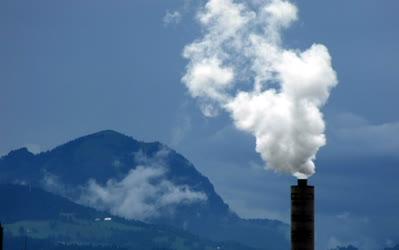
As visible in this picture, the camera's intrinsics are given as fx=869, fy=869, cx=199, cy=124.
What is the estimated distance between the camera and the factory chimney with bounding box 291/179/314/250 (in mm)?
88875

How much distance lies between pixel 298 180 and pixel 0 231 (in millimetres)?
35188

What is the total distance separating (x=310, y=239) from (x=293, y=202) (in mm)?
4165

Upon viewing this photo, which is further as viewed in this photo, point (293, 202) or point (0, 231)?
point (0, 231)

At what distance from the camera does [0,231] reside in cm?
10056

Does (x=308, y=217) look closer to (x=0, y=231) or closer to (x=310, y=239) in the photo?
(x=310, y=239)

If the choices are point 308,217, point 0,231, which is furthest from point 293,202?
point 0,231

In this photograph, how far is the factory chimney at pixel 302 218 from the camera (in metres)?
88.9

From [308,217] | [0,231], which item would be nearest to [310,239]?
[308,217]

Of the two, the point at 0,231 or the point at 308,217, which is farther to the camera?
the point at 0,231

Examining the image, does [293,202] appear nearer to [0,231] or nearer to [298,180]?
[298,180]

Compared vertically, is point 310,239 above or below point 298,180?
below

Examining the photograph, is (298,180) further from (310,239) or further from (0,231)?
(0,231)

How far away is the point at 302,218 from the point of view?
89.0 metres

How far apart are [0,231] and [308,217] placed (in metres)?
36.2
